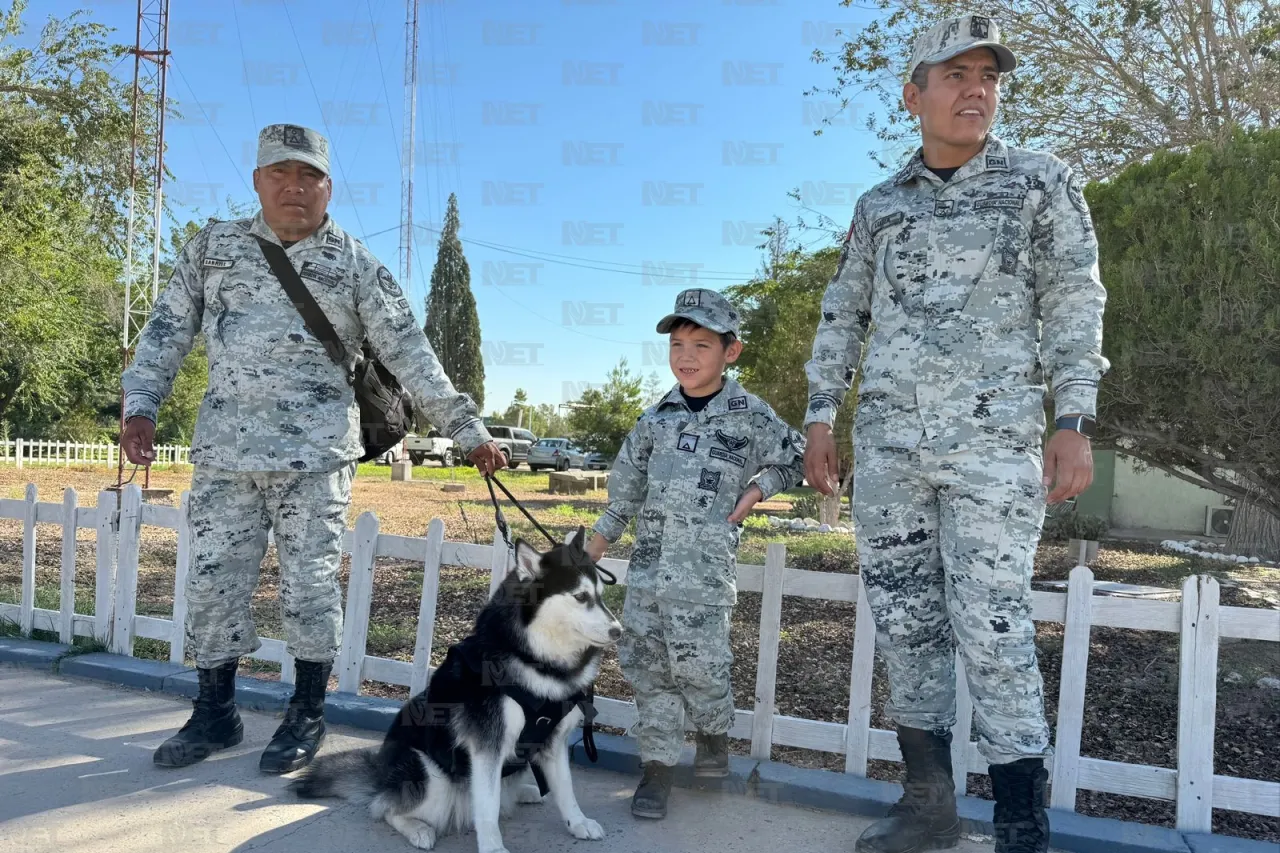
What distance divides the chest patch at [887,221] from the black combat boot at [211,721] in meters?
3.13

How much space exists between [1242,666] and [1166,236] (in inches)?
116

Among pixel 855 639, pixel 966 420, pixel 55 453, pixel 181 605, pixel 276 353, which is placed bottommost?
pixel 55 453

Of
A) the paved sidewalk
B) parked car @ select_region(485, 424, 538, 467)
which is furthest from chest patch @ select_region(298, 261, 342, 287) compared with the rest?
parked car @ select_region(485, 424, 538, 467)

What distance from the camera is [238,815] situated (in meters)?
2.88

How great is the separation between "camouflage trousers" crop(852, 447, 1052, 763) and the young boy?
44 cm

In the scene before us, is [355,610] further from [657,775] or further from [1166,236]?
[1166,236]

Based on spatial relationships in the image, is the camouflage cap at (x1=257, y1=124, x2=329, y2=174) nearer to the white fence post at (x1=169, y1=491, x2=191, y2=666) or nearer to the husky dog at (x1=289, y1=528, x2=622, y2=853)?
the husky dog at (x1=289, y1=528, x2=622, y2=853)

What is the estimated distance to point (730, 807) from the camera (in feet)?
10.3

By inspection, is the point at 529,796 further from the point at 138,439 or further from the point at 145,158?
the point at 145,158

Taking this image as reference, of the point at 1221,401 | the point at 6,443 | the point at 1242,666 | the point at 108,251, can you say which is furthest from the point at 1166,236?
the point at 6,443

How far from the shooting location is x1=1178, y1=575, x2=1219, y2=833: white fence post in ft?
9.67

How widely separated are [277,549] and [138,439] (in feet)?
2.42

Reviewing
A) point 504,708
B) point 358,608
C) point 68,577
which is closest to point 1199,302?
point 504,708

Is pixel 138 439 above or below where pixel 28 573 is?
above
